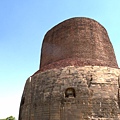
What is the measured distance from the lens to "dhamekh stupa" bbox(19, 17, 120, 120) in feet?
25.0

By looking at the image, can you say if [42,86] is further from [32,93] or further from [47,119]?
[47,119]

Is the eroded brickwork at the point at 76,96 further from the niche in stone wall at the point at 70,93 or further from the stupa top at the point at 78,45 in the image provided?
the stupa top at the point at 78,45

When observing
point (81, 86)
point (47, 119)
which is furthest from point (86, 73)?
point (47, 119)

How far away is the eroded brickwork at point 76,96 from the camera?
750 cm

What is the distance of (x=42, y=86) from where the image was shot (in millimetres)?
9062

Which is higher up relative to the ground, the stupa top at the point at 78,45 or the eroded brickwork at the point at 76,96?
the stupa top at the point at 78,45

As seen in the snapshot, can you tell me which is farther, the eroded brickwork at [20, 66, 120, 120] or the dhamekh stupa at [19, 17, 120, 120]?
the dhamekh stupa at [19, 17, 120, 120]

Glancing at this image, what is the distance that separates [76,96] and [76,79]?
0.84 metres

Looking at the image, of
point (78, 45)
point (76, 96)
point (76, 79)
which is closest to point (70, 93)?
point (76, 96)

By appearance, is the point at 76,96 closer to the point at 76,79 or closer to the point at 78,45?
the point at 76,79

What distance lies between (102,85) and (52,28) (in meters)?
5.90

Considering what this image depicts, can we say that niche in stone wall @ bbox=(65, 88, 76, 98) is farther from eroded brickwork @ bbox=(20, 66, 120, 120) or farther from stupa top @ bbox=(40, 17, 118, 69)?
stupa top @ bbox=(40, 17, 118, 69)

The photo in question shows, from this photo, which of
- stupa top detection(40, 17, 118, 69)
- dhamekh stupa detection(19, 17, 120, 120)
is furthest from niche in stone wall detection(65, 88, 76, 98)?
stupa top detection(40, 17, 118, 69)

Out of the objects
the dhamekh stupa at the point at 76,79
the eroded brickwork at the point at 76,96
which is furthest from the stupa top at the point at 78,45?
the eroded brickwork at the point at 76,96
